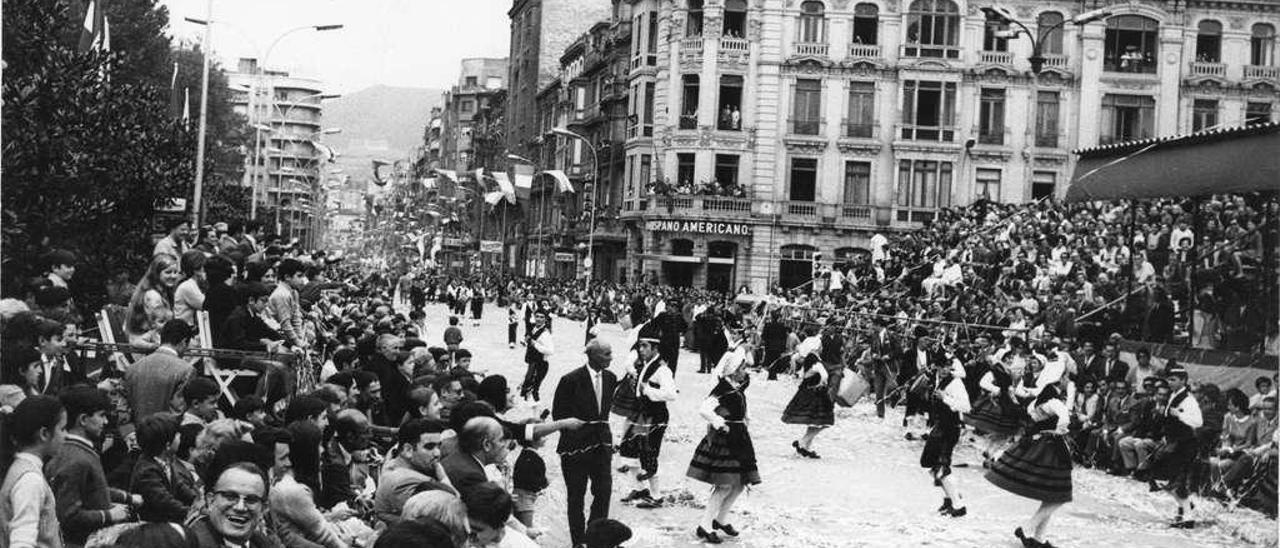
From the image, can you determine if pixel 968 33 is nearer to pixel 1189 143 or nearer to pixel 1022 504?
pixel 1189 143

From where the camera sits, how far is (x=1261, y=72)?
45156 mm

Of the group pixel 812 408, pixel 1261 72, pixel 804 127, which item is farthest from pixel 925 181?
pixel 812 408

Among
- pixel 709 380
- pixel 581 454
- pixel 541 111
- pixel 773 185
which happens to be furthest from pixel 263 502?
pixel 541 111

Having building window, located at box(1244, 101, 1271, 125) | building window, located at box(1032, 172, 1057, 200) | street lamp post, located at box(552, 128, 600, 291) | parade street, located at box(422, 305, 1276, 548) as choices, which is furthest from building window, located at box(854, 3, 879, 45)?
parade street, located at box(422, 305, 1276, 548)

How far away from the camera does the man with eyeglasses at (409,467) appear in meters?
7.14

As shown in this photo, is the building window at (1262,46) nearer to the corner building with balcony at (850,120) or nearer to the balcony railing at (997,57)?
the corner building with balcony at (850,120)

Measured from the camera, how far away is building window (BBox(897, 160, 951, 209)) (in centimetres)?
5262

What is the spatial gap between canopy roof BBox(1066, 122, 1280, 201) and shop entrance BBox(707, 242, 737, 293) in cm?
3270

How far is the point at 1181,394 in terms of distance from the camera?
15.5 m

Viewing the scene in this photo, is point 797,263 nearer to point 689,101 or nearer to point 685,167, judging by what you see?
point 685,167

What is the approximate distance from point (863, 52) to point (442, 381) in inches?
1741

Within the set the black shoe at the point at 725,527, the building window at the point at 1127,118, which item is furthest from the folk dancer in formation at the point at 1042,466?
the building window at the point at 1127,118

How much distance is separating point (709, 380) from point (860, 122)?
25.7m

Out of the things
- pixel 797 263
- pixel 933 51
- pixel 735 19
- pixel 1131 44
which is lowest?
pixel 797 263
